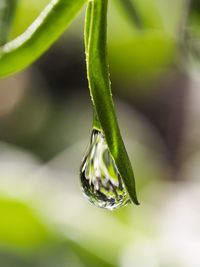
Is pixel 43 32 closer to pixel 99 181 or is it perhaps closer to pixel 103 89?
pixel 103 89

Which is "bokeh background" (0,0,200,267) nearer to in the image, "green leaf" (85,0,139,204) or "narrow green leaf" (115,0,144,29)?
"narrow green leaf" (115,0,144,29)

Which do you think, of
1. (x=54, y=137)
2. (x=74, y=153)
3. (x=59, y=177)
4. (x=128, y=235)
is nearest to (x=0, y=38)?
(x=128, y=235)

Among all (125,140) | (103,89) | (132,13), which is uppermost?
(125,140)

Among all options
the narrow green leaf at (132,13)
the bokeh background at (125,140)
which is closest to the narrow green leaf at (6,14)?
the bokeh background at (125,140)

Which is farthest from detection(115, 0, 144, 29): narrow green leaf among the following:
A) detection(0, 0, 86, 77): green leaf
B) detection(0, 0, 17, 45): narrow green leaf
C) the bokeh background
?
detection(0, 0, 86, 77): green leaf

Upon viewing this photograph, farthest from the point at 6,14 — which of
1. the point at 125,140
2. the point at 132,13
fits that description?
the point at 125,140

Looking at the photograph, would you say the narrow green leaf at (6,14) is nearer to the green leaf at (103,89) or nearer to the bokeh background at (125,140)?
the bokeh background at (125,140)

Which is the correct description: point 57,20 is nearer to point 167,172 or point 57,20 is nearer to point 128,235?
point 128,235
